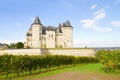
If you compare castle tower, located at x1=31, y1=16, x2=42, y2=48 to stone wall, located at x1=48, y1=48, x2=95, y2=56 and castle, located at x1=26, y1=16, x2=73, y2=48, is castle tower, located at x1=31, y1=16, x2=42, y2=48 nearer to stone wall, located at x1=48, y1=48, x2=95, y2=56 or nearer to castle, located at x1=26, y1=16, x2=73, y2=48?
castle, located at x1=26, y1=16, x2=73, y2=48

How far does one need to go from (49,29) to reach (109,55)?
76.2 metres

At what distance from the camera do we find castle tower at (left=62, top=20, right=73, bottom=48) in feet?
296

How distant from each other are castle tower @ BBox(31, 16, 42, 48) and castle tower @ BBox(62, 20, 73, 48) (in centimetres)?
1281

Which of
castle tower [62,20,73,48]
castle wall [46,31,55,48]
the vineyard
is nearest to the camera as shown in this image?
the vineyard

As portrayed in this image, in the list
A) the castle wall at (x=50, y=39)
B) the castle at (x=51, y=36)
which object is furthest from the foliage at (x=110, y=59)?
the castle wall at (x=50, y=39)

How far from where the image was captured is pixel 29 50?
5428 cm

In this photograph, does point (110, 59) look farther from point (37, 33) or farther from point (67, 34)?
point (37, 33)

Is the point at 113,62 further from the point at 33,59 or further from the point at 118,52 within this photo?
the point at 33,59

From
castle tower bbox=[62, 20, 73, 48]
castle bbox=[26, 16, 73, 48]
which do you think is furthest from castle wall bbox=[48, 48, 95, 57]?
castle tower bbox=[62, 20, 73, 48]

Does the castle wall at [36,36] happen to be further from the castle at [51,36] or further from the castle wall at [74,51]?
the castle wall at [74,51]

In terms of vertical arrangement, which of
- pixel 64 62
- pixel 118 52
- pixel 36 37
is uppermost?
pixel 36 37

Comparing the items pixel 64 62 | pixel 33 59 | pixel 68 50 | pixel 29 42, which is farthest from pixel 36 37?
pixel 33 59

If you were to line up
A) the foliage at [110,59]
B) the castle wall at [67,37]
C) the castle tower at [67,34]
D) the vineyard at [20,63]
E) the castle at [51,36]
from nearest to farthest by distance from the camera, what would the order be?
the vineyard at [20,63]
the foliage at [110,59]
the castle at [51,36]
the castle wall at [67,37]
the castle tower at [67,34]

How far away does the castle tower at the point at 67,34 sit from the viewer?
296 ft
